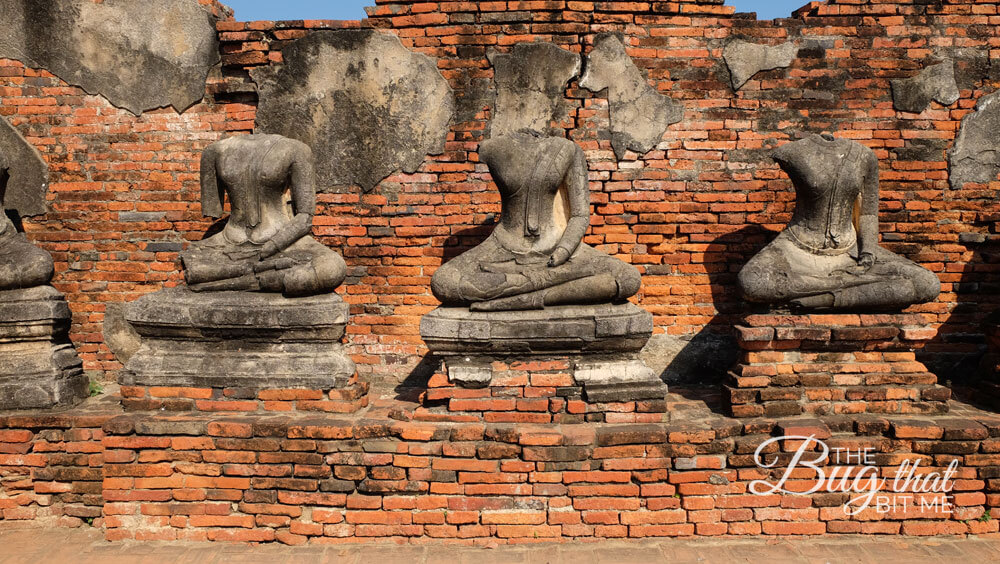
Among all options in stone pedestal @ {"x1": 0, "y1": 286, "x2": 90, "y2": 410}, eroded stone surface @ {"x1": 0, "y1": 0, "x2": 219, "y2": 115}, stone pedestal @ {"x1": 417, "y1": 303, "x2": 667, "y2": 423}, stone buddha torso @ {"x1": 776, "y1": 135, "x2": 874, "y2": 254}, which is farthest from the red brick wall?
stone pedestal @ {"x1": 417, "y1": 303, "x2": 667, "y2": 423}

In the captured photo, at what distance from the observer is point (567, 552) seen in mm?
3857

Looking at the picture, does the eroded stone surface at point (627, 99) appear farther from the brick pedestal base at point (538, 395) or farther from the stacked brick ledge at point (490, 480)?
the stacked brick ledge at point (490, 480)

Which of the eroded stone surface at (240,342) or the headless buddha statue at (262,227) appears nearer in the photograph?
the eroded stone surface at (240,342)

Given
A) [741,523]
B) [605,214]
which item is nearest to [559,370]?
[741,523]

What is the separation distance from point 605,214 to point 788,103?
178cm

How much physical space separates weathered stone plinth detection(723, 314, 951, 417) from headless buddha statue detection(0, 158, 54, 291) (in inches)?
192

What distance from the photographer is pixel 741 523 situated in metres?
4.03

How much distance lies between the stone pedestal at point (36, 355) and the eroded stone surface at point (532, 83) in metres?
3.63

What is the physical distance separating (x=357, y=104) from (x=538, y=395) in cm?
314

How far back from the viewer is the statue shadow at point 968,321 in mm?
5738

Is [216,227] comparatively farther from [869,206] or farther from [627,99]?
[869,206]

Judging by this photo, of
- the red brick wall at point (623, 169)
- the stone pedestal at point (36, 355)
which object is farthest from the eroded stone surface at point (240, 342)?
the red brick wall at point (623, 169)

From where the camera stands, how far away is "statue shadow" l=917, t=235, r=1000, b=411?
5.74m

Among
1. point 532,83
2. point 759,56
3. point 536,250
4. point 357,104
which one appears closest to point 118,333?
point 357,104
